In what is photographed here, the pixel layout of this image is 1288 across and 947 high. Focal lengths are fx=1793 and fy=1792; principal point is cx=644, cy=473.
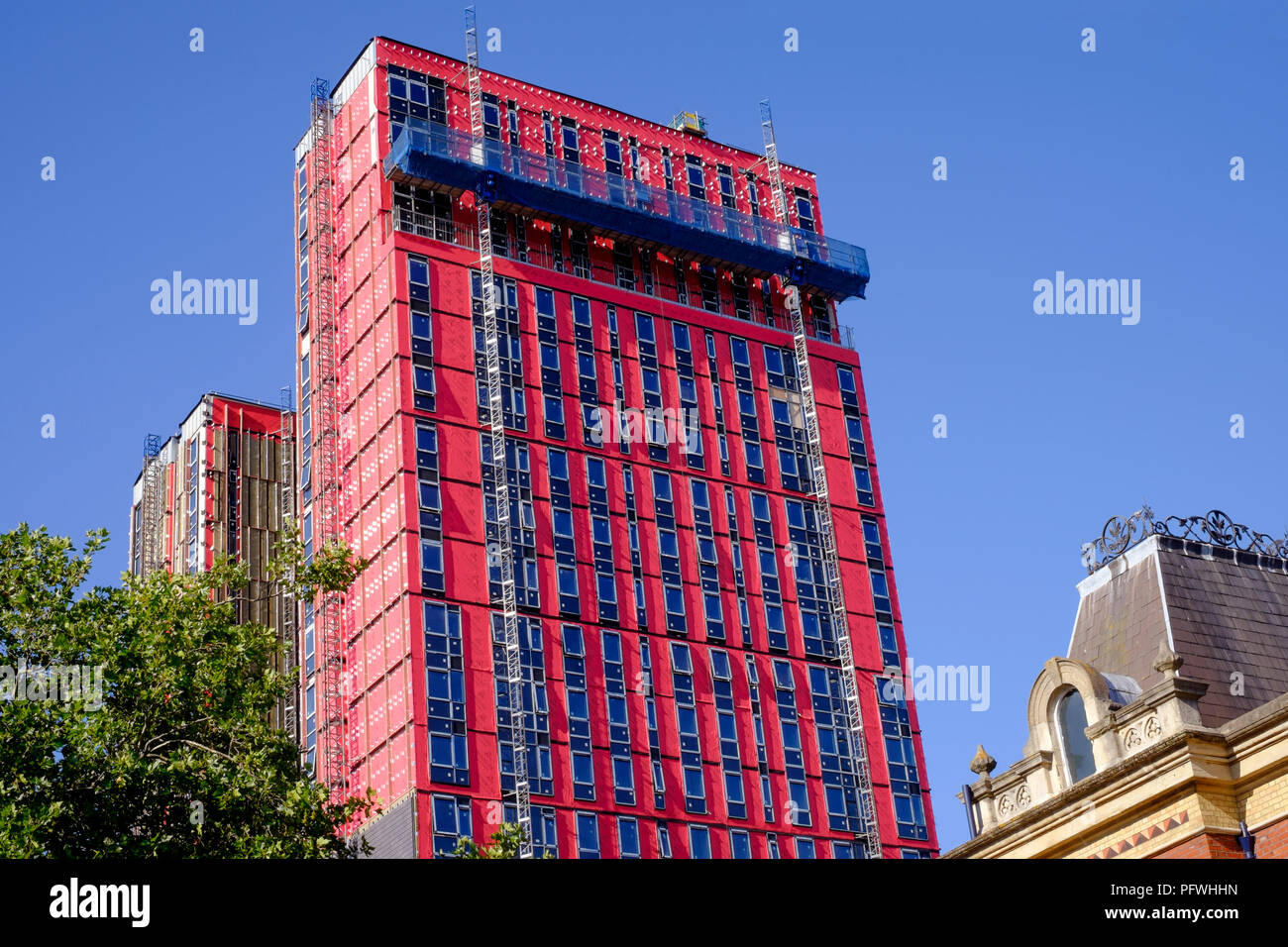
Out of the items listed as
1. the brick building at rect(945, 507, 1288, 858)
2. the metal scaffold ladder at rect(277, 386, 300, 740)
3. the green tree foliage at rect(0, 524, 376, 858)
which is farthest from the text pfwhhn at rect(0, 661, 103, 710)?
the metal scaffold ladder at rect(277, 386, 300, 740)

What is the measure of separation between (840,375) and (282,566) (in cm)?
7045

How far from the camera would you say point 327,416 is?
92.8 meters

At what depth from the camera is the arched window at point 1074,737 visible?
111ft

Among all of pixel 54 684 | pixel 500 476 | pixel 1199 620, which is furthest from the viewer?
pixel 500 476

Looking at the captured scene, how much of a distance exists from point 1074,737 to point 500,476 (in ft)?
184

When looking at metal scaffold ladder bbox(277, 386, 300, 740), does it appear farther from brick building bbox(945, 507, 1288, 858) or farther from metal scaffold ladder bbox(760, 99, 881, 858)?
brick building bbox(945, 507, 1288, 858)

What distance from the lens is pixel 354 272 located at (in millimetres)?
94188

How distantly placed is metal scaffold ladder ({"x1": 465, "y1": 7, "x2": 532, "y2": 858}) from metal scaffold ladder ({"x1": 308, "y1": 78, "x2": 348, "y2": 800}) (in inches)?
323

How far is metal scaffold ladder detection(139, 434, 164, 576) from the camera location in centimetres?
11875

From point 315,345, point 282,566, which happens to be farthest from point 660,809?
point 282,566

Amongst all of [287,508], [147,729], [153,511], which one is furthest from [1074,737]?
[153,511]
